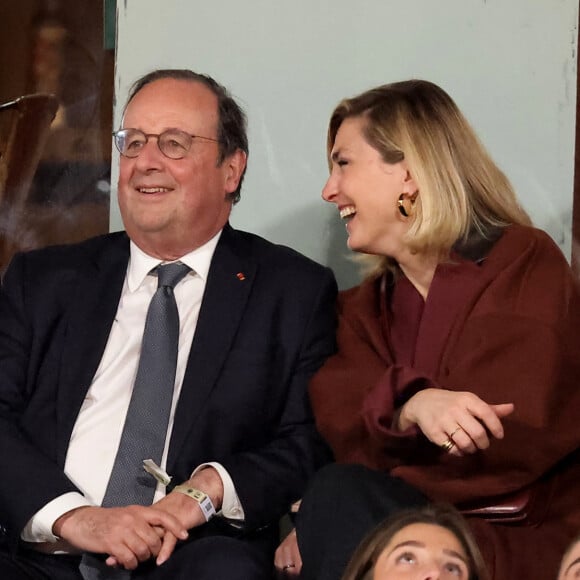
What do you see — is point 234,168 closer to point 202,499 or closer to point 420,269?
point 420,269

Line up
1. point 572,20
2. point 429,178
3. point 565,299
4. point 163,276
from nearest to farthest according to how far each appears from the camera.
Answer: point 565,299 → point 429,178 → point 163,276 → point 572,20

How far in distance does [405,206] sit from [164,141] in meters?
0.44

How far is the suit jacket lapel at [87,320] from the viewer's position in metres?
1.98

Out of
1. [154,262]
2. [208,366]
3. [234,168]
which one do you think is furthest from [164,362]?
[234,168]

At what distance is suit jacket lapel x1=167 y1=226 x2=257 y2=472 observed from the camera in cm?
194

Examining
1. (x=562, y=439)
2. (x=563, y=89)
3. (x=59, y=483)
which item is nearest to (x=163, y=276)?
(x=59, y=483)

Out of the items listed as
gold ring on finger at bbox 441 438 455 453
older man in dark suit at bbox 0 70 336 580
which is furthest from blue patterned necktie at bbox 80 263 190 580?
gold ring on finger at bbox 441 438 455 453

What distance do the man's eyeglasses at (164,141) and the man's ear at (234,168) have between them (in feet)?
0.29

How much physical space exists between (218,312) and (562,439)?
0.61m

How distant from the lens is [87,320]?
6.71 ft

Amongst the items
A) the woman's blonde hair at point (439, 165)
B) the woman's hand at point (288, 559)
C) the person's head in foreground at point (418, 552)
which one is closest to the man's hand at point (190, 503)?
the woman's hand at point (288, 559)

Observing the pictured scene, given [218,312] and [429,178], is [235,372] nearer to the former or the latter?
[218,312]

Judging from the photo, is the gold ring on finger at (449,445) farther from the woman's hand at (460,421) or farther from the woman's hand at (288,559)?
the woman's hand at (288,559)

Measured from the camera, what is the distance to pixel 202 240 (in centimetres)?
212
